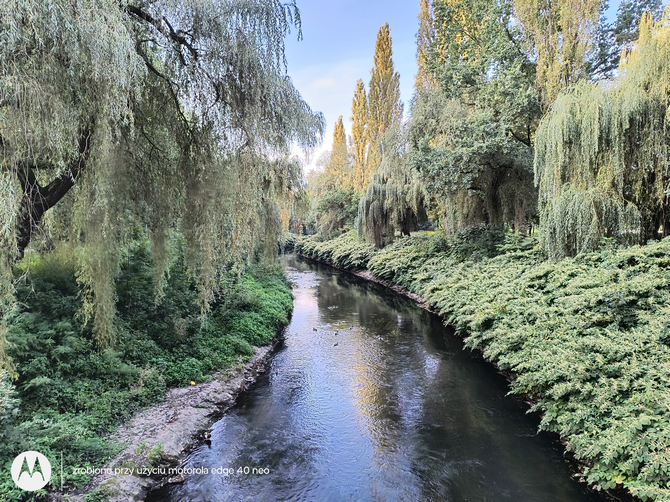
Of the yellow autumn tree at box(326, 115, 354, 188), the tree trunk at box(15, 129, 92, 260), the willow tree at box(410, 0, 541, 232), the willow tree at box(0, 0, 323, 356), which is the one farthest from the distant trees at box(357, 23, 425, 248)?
the tree trunk at box(15, 129, 92, 260)

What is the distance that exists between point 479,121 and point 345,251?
519 inches

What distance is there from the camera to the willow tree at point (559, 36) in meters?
9.41

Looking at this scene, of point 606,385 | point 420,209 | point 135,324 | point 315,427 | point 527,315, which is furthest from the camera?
point 420,209

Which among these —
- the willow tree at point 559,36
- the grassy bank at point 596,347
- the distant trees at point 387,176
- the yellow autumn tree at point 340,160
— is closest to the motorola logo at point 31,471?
the grassy bank at point 596,347

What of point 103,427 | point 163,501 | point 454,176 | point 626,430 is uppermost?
point 454,176

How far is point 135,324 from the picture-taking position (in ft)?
20.2

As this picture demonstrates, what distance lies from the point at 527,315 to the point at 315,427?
440 cm

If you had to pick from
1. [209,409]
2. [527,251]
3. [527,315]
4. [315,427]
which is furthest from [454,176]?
[209,409]

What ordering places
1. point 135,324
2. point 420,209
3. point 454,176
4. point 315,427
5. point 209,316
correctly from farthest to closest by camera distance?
point 420,209
point 454,176
point 209,316
point 135,324
point 315,427

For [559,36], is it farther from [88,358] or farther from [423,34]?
[88,358]

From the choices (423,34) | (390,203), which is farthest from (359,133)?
(390,203)

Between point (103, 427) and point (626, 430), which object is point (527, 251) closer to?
point (626, 430)

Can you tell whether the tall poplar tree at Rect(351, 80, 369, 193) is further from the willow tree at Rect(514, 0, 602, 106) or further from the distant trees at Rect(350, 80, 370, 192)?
the willow tree at Rect(514, 0, 602, 106)

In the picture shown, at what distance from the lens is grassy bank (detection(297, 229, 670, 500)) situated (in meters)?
3.52
